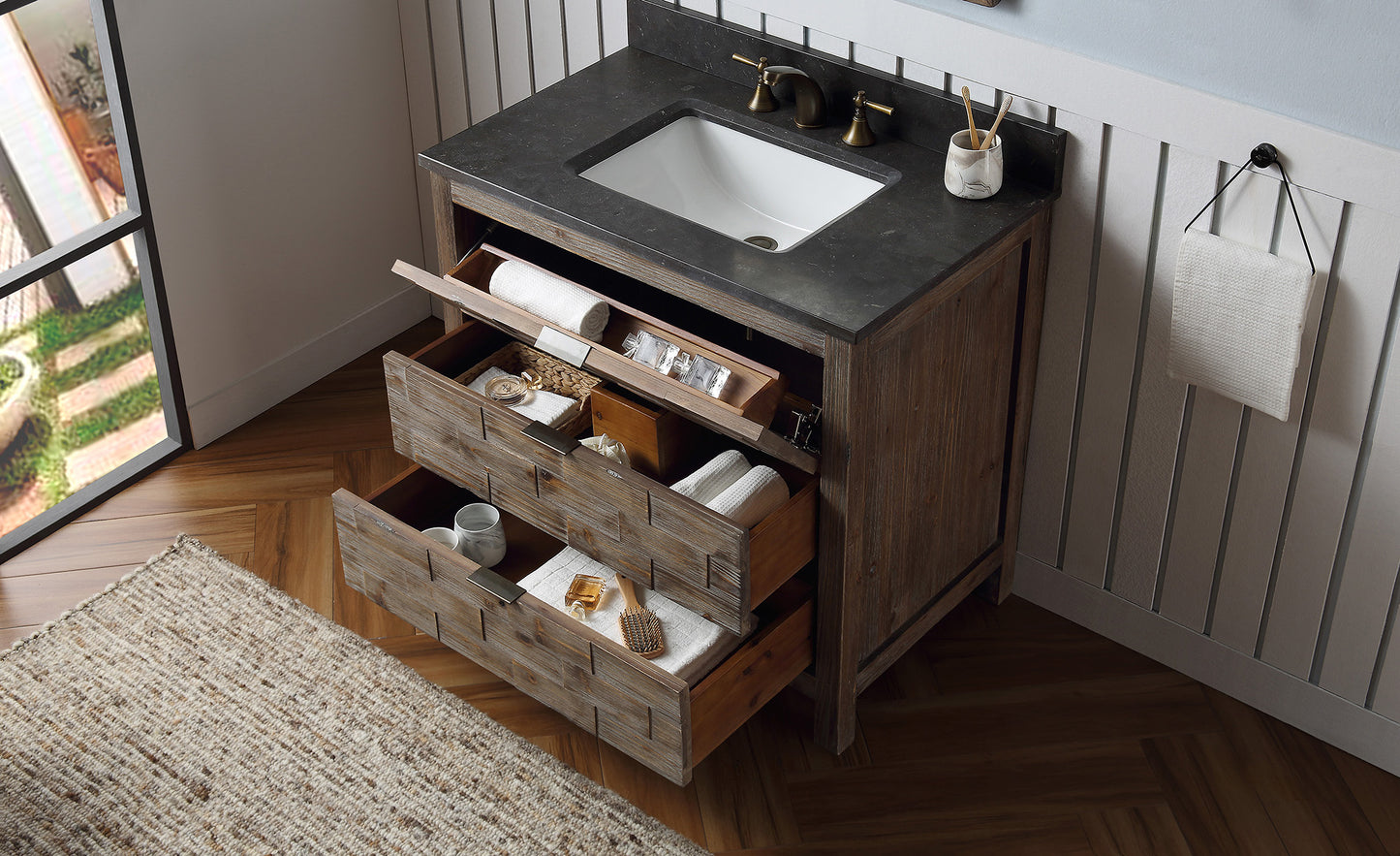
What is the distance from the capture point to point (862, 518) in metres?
1.94

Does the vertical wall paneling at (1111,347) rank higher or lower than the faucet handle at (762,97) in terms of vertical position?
lower

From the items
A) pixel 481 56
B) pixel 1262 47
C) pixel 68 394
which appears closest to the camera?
pixel 1262 47

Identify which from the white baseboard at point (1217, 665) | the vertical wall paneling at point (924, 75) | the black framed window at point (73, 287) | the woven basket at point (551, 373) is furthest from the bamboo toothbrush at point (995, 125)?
the black framed window at point (73, 287)

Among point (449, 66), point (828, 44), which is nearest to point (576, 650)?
point (828, 44)

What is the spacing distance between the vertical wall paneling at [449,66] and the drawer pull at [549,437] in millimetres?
1058

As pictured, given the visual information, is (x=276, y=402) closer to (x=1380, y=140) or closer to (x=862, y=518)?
(x=862, y=518)

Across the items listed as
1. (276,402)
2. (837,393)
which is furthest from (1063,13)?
(276,402)

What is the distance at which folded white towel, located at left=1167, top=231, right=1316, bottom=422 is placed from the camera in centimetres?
184

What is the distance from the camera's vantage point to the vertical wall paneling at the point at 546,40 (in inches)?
99.0

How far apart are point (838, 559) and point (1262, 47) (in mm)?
844

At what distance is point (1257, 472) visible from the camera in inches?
80.3

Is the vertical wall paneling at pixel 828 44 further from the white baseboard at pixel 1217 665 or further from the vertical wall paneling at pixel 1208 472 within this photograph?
the white baseboard at pixel 1217 665

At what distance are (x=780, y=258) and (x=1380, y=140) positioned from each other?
740 mm

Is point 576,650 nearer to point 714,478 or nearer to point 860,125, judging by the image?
point 714,478
